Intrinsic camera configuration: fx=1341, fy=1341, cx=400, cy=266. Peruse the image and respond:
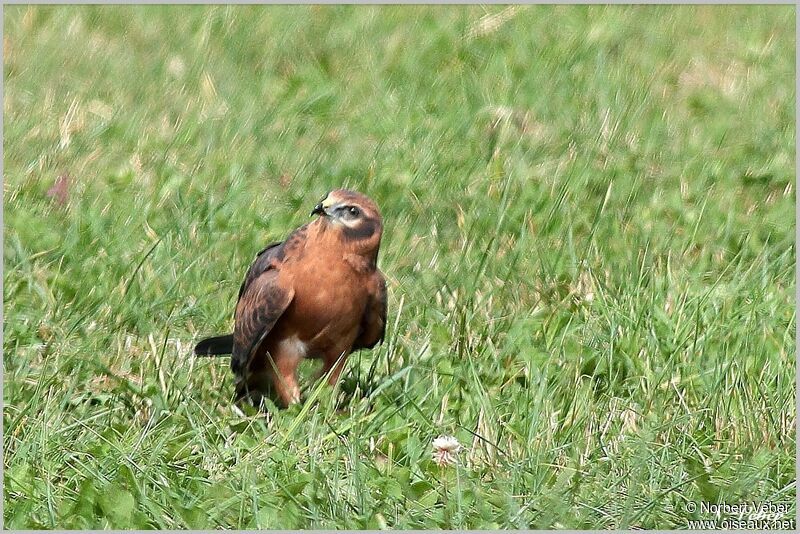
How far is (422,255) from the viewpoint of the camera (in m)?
6.55

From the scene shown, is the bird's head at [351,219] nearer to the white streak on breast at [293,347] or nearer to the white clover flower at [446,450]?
the white streak on breast at [293,347]

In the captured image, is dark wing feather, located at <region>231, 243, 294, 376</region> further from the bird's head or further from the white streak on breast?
the bird's head

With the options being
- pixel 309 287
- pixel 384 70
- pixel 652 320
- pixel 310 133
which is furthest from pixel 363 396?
pixel 384 70

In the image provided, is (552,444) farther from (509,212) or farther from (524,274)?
(509,212)

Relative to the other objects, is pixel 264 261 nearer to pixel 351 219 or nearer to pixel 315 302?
pixel 315 302

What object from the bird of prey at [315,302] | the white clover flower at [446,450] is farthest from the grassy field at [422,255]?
→ the bird of prey at [315,302]

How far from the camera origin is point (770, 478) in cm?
462

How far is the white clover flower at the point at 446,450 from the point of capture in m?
4.76

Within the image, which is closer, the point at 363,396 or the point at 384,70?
the point at 363,396

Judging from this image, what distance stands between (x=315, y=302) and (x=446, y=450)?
89 centimetres

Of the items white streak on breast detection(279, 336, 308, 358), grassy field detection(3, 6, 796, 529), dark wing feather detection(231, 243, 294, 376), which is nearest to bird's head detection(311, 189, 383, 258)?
dark wing feather detection(231, 243, 294, 376)

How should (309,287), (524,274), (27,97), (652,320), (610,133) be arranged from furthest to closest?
(27,97)
(610,133)
(524,274)
(652,320)
(309,287)

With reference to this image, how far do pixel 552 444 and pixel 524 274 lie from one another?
64.1 inches

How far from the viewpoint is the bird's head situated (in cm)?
524
